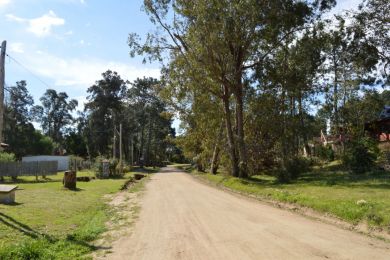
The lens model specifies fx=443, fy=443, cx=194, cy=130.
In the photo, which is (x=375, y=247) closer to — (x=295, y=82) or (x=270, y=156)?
(x=295, y=82)

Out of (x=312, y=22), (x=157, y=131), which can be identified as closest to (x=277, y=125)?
(x=312, y=22)

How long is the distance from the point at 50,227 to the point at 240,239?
5.40 meters

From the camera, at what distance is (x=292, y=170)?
Result: 32312 millimetres

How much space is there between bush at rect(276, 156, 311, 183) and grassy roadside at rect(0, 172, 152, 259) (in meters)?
15.1

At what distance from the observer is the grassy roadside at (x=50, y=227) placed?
29.9 ft

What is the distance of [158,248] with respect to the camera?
379 inches

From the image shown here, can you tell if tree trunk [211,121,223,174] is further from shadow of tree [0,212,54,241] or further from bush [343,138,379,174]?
shadow of tree [0,212,54,241]

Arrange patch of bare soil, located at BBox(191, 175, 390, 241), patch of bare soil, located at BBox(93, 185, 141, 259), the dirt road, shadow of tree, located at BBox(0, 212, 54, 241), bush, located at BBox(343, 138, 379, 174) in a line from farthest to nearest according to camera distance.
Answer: bush, located at BBox(343, 138, 379, 174) → patch of bare soil, located at BBox(191, 175, 390, 241) → shadow of tree, located at BBox(0, 212, 54, 241) → patch of bare soil, located at BBox(93, 185, 141, 259) → the dirt road

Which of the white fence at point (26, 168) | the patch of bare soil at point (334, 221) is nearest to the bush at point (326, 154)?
the white fence at point (26, 168)

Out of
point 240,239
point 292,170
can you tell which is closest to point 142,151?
point 292,170

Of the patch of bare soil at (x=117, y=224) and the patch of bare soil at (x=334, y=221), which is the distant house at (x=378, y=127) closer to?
the patch of bare soil at (x=334, y=221)

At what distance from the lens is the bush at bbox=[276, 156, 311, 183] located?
98.8 ft

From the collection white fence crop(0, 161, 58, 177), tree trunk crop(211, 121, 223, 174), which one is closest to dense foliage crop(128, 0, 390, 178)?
tree trunk crop(211, 121, 223, 174)

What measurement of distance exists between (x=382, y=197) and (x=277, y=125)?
84.2 feet
